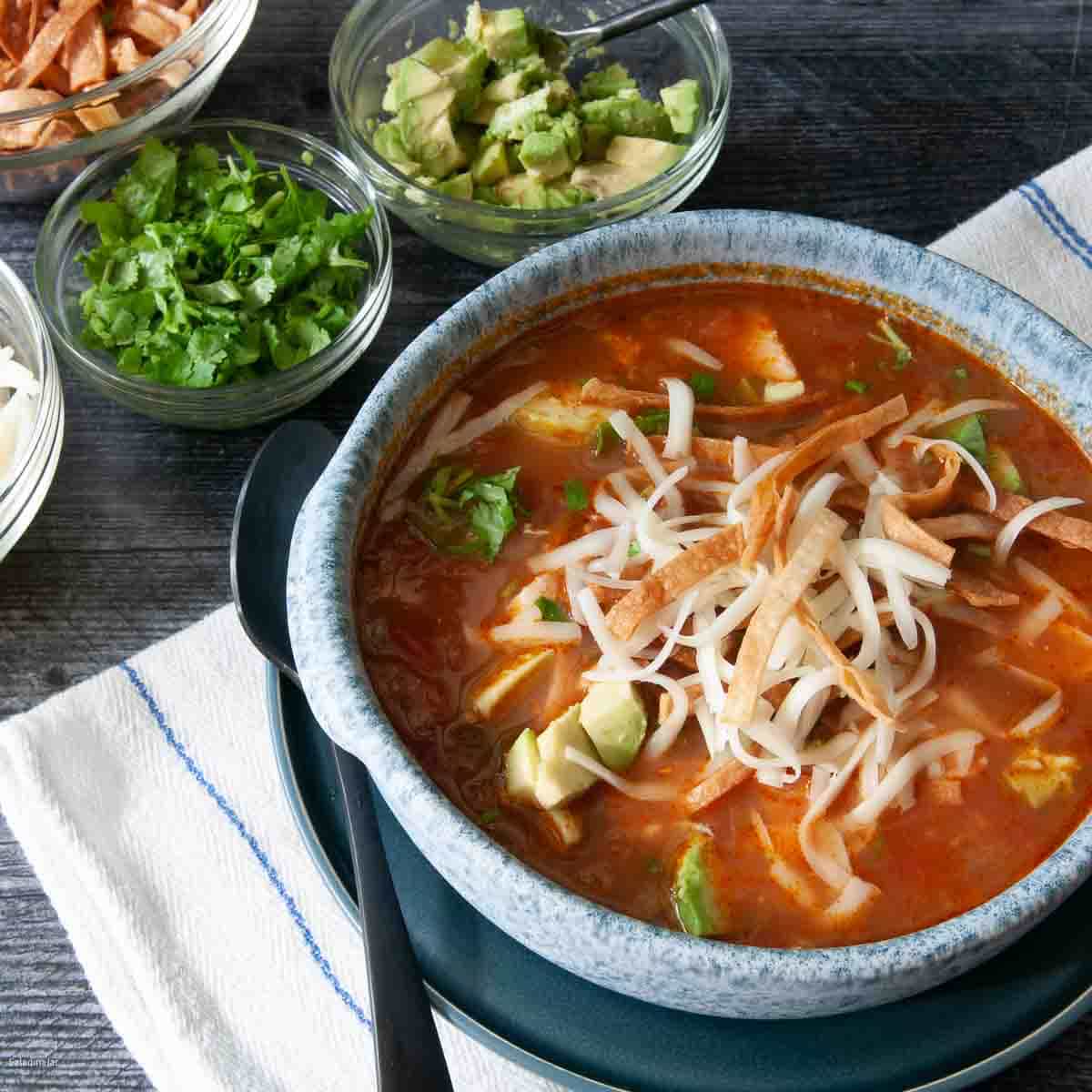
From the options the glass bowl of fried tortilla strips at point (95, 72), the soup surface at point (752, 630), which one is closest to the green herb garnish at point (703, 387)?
the soup surface at point (752, 630)

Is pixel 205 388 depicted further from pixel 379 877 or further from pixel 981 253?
pixel 981 253

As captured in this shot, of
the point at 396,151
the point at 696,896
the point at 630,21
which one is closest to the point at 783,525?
the point at 696,896

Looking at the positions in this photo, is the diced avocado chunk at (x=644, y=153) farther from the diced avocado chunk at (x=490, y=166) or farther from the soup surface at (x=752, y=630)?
the soup surface at (x=752, y=630)

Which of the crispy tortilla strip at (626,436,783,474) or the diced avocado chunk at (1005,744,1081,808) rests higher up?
the crispy tortilla strip at (626,436,783,474)

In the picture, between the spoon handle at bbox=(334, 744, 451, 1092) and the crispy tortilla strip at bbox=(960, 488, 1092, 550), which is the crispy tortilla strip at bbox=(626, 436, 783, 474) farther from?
the spoon handle at bbox=(334, 744, 451, 1092)

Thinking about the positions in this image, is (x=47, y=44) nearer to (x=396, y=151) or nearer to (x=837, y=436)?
(x=396, y=151)

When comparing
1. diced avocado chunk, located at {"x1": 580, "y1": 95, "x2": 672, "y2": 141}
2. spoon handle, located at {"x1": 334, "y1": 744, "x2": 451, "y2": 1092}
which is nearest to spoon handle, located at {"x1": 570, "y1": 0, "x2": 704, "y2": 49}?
diced avocado chunk, located at {"x1": 580, "y1": 95, "x2": 672, "y2": 141}

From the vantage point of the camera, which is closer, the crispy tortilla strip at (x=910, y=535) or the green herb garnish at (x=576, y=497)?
the crispy tortilla strip at (x=910, y=535)
